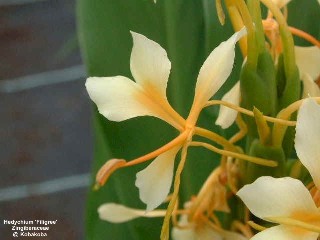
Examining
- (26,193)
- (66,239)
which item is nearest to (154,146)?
(66,239)

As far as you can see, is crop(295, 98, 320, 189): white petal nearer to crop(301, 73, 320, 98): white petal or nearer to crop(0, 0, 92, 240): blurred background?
crop(301, 73, 320, 98): white petal

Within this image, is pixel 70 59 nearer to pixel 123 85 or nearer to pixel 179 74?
pixel 179 74

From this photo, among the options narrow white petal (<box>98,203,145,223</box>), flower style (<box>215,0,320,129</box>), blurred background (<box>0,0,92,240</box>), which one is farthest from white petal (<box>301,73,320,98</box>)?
blurred background (<box>0,0,92,240</box>)

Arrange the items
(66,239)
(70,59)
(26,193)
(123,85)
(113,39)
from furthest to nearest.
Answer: (70,59), (26,193), (66,239), (113,39), (123,85)

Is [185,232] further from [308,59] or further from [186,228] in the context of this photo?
[308,59]

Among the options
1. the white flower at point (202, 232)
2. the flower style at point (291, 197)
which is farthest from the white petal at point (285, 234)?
the white flower at point (202, 232)

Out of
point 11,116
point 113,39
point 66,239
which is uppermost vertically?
point 113,39

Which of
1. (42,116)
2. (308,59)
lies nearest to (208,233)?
(308,59)

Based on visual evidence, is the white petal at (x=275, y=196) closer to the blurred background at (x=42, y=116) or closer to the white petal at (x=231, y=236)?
the white petal at (x=231, y=236)
